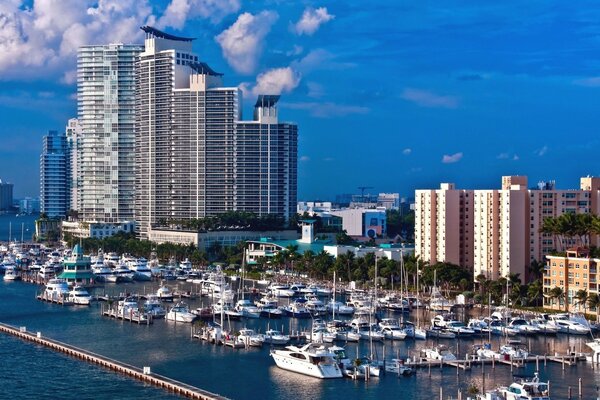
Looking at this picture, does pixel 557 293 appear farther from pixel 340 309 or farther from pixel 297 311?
pixel 297 311

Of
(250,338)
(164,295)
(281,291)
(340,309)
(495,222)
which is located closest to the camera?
(250,338)

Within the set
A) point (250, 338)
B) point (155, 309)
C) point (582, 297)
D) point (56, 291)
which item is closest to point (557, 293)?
point (582, 297)

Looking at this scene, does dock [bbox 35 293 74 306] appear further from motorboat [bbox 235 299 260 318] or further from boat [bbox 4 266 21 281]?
boat [bbox 4 266 21 281]

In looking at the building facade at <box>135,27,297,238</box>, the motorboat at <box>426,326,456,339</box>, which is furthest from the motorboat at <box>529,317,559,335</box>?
the building facade at <box>135,27,297,238</box>

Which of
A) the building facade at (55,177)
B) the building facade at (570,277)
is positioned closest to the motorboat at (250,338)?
the building facade at (570,277)

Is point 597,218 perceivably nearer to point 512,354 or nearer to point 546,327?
point 546,327

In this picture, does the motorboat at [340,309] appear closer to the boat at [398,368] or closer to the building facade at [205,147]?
the boat at [398,368]

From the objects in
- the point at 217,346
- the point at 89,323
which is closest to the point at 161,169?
the point at 89,323
